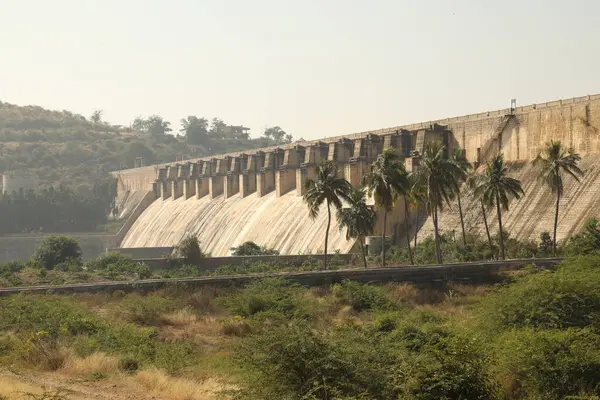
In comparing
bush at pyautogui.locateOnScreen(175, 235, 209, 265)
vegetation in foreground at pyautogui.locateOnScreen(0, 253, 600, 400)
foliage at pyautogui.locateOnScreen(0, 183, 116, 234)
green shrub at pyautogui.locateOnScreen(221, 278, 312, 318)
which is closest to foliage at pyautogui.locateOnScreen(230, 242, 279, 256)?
bush at pyautogui.locateOnScreen(175, 235, 209, 265)

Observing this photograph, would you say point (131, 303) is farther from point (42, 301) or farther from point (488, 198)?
point (488, 198)

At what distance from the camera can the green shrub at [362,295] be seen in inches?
1292

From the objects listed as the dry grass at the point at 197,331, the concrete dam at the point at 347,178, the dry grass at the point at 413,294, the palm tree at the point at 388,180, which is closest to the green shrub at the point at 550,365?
the dry grass at the point at 197,331

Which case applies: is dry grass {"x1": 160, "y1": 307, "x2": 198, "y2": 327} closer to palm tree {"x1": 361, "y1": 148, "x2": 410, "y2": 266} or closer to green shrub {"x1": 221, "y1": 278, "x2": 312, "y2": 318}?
green shrub {"x1": 221, "y1": 278, "x2": 312, "y2": 318}

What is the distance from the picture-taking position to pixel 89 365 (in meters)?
21.1

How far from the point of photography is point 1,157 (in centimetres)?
16388

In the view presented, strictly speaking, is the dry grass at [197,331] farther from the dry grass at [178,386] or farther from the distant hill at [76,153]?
the distant hill at [76,153]

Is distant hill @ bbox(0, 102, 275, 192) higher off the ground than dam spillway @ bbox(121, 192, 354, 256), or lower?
higher

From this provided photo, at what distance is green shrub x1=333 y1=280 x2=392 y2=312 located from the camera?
3281 cm

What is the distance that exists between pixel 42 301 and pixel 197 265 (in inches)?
974

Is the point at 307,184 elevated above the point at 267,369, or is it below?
above

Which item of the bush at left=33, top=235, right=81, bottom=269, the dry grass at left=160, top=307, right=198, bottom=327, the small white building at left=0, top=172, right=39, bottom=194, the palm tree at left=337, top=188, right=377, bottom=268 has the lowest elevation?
the dry grass at left=160, top=307, right=198, bottom=327

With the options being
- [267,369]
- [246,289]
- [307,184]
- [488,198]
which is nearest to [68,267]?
[307,184]

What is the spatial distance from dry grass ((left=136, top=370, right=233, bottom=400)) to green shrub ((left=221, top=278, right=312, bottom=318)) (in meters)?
10.0
